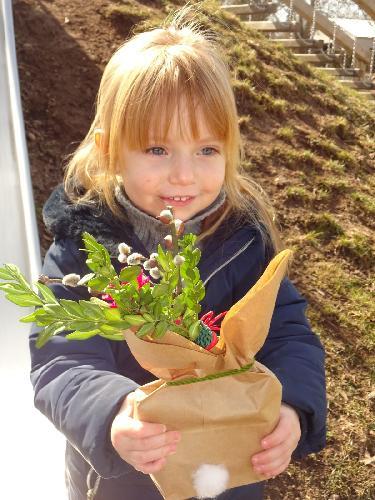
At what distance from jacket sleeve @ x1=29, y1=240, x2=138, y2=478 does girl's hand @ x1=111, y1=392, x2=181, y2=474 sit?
50mm

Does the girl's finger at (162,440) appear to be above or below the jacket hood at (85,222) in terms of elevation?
below

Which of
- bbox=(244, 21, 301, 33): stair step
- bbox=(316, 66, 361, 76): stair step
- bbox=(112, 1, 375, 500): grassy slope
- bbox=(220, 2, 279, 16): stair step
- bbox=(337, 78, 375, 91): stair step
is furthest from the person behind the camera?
bbox=(220, 2, 279, 16): stair step

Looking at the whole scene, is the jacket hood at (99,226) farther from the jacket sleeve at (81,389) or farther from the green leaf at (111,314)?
the green leaf at (111,314)

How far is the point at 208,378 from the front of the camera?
0.89 m

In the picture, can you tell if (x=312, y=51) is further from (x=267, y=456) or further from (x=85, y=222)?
(x=267, y=456)

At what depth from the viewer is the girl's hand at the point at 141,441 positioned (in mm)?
921

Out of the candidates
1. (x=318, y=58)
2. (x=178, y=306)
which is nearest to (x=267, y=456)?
(x=178, y=306)

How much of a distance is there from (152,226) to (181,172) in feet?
0.71

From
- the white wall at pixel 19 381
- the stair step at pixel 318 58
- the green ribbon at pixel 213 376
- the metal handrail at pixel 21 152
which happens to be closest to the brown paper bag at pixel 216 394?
the green ribbon at pixel 213 376

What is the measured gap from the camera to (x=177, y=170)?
1279 mm

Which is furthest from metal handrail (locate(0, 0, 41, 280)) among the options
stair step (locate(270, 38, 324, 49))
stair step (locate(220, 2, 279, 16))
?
stair step (locate(270, 38, 324, 49))

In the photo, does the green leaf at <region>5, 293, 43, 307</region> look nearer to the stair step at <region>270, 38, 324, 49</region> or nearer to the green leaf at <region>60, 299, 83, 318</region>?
the green leaf at <region>60, 299, 83, 318</region>

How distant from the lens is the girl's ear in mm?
1445

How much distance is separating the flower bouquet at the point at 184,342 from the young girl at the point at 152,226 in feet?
0.47
